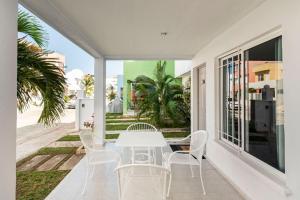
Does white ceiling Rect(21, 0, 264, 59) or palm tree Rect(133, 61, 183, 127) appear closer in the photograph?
white ceiling Rect(21, 0, 264, 59)

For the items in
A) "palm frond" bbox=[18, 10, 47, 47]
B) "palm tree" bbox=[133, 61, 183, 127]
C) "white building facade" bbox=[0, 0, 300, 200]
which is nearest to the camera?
"white building facade" bbox=[0, 0, 300, 200]

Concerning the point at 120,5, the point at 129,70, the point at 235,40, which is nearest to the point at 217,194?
the point at 235,40

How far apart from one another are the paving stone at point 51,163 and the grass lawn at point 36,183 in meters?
0.24

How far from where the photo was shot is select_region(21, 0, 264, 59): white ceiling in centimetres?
283

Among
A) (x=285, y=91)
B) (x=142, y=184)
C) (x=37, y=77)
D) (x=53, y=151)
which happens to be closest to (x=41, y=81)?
(x=37, y=77)

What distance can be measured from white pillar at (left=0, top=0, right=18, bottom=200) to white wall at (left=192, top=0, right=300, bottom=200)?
2732mm

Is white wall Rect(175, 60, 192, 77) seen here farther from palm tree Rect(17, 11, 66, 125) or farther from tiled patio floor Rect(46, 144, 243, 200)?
palm tree Rect(17, 11, 66, 125)

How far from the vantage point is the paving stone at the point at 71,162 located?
14.9ft

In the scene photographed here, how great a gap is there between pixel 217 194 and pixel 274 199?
3.17 ft

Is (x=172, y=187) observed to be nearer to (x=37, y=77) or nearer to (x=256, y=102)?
(x=256, y=102)

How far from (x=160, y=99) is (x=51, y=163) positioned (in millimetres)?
4737

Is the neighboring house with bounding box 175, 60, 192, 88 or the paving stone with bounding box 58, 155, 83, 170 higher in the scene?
the neighboring house with bounding box 175, 60, 192, 88

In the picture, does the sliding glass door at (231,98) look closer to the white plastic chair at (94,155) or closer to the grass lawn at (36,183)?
the white plastic chair at (94,155)

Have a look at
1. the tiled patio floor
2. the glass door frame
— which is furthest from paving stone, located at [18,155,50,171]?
the glass door frame
